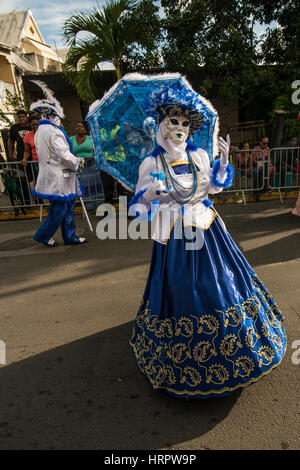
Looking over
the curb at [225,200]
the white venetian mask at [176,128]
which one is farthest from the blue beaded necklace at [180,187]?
the curb at [225,200]

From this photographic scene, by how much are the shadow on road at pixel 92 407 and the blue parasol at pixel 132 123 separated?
4.94ft

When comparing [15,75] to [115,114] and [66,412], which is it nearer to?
[115,114]

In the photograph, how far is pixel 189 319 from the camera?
7.33 ft

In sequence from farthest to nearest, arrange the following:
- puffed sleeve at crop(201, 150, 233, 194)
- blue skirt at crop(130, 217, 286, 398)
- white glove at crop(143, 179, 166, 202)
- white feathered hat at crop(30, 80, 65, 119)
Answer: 1. white feathered hat at crop(30, 80, 65, 119)
2. puffed sleeve at crop(201, 150, 233, 194)
3. white glove at crop(143, 179, 166, 202)
4. blue skirt at crop(130, 217, 286, 398)

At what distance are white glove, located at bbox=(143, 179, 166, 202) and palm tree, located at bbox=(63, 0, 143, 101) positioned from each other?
6295 millimetres

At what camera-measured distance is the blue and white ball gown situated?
2.20m

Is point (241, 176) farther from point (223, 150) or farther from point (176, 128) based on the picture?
point (176, 128)

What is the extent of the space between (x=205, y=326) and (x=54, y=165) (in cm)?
403

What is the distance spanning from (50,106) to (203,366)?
4.28 meters

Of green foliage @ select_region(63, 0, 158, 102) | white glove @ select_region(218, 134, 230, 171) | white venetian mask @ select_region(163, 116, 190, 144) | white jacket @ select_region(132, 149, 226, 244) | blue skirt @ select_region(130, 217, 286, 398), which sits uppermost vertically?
green foliage @ select_region(63, 0, 158, 102)

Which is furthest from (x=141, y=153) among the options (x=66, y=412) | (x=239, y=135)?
(x=239, y=135)

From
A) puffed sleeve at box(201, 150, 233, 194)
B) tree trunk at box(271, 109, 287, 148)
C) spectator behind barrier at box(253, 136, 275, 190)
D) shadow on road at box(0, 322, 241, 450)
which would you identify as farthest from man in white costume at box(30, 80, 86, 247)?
tree trunk at box(271, 109, 287, 148)

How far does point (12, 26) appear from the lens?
91.4 feet

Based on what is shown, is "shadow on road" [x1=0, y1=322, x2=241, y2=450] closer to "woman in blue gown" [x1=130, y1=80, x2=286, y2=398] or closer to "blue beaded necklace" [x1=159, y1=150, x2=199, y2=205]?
"woman in blue gown" [x1=130, y1=80, x2=286, y2=398]
